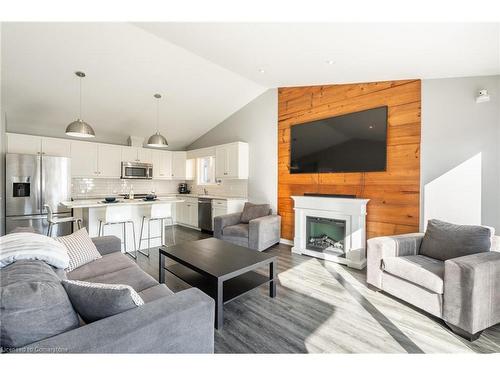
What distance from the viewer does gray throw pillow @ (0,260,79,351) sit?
895mm

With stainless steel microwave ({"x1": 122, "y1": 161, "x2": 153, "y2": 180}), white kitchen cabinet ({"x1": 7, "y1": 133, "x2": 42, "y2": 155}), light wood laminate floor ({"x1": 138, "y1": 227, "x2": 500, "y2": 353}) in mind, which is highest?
white kitchen cabinet ({"x1": 7, "y1": 133, "x2": 42, "y2": 155})

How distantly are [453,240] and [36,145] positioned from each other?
6.73m

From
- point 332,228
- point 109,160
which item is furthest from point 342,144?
point 109,160

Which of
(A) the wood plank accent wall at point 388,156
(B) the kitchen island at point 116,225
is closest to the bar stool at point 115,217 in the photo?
(B) the kitchen island at point 116,225

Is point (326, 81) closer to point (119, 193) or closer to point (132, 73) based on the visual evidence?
point (132, 73)

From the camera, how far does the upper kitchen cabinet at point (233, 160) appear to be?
5.09 m

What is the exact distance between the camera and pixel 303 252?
154 inches

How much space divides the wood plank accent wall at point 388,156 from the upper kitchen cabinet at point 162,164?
3.78 metres

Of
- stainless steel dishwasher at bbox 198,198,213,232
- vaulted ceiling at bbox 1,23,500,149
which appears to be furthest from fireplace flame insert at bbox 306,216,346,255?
stainless steel dishwasher at bbox 198,198,213,232

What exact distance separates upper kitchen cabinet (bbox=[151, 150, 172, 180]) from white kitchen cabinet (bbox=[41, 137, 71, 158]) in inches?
71.3

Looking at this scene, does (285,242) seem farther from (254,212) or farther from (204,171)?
(204,171)

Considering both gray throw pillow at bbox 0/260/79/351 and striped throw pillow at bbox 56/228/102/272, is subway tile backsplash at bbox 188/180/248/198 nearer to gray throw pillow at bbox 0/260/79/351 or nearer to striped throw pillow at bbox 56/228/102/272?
striped throw pillow at bbox 56/228/102/272

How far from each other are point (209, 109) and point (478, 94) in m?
4.51

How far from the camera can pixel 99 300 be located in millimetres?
1083
